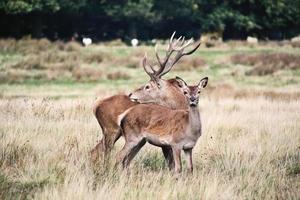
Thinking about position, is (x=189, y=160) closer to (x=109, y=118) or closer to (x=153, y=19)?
(x=109, y=118)

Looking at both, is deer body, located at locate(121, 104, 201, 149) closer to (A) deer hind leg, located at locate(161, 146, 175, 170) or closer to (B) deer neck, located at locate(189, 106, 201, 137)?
(B) deer neck, located at locate(189, 106, 201, 137)

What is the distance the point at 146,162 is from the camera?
852 centimetres

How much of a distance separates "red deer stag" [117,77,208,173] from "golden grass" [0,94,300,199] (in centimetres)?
26

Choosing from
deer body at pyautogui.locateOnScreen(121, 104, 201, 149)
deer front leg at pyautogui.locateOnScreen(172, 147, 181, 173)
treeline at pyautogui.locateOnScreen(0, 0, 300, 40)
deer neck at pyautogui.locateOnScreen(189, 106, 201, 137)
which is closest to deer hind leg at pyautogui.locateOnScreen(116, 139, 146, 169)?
deer body at pyautogui.locateOnScreen(121, 104, 201, 149)

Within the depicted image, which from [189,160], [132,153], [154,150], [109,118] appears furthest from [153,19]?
[189,160]

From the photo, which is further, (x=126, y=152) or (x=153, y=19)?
(x=153, y=19)

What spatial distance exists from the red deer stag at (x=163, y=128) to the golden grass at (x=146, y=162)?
258mm

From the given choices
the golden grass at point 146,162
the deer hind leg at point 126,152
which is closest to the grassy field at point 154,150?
the golden grass at point 146,162

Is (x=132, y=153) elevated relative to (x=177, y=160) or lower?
lower

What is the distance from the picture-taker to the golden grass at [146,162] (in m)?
6.71

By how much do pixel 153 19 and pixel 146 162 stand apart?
127ft

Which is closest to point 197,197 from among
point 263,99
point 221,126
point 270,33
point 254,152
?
point 254,152

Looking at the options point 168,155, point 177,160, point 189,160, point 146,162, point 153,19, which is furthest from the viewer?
point 153,19

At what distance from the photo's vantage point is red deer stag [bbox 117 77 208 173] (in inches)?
296
